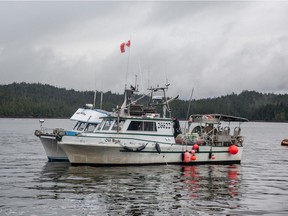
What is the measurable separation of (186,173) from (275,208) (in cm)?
994

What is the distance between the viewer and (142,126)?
3031cm

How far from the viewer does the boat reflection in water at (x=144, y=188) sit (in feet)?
59.9

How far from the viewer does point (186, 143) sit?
103ft

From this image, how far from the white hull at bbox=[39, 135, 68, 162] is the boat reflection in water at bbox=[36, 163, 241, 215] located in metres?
1.81

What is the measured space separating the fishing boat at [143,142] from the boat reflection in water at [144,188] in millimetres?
699

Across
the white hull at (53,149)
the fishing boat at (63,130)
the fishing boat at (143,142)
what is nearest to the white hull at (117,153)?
the fishing boat at (143,142)

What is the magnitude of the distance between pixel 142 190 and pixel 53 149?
1306cm

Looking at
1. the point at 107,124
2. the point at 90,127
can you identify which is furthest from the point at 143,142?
the point at 90,127

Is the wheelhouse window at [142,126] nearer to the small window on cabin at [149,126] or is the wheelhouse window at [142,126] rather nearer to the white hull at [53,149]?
the small window on cabin at [149,126]

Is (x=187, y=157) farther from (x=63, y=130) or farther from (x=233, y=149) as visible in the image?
(x=63, y=130)

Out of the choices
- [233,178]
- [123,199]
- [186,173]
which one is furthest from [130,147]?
[123,199]

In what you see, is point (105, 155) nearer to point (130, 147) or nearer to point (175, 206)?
point (130, 147)

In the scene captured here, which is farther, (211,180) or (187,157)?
(187,157)

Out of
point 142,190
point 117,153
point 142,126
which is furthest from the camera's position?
point 142,126
